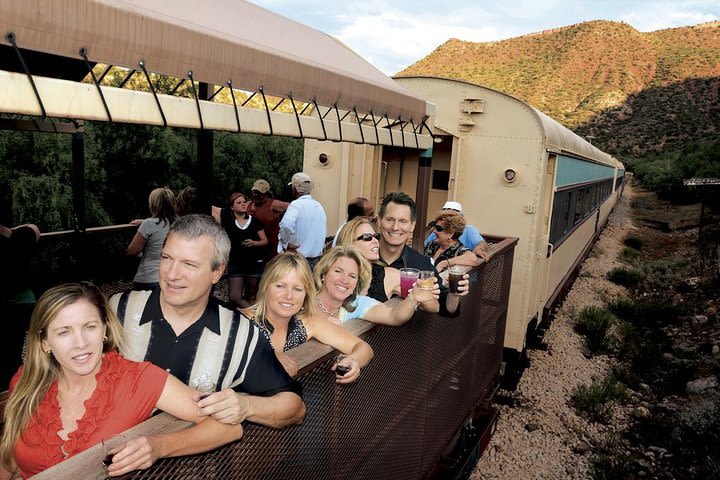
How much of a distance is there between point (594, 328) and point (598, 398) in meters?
2.59

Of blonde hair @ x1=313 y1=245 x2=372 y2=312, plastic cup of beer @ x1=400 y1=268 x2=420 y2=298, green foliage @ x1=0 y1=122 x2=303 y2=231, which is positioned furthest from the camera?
green foliage @ x1=0 y1=122 x2=303 y2=231

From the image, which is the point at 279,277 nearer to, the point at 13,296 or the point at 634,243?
the point at 13,296

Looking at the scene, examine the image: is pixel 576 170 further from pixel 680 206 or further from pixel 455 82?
pixel 680 206

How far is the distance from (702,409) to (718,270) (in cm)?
725

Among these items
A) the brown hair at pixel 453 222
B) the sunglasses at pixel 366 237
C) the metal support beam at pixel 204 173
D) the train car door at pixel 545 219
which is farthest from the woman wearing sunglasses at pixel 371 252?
the train car door at pixel 545 219

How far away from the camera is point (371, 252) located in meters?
3.15

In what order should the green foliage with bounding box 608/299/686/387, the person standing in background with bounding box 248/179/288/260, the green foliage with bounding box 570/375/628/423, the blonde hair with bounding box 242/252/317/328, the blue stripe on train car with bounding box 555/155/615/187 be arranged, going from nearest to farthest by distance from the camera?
1. the blonde hair with bounding box 242/252/317/328
2. the person standing in background with bounding box 248/179/288/260
3. the green foliage with bounding box 570/375/628/423
4. the blue stripe on train car with bounding box 555/155/615/187
5. the green foliage with bounding box 608/299/686/387

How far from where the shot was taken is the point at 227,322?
199 centimetres

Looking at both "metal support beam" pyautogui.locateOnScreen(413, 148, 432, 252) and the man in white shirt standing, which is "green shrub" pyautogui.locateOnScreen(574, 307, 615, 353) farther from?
"metal support beam" pyautogui.locateOnScreen(413, 148, 432, 252)

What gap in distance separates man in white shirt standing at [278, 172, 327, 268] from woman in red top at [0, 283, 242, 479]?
349 centimetres

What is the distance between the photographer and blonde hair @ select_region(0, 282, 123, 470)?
1.60 m

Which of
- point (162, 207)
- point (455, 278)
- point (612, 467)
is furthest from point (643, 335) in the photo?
point (162, 207)

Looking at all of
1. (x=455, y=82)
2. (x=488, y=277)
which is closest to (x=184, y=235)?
(x=488, y=277)

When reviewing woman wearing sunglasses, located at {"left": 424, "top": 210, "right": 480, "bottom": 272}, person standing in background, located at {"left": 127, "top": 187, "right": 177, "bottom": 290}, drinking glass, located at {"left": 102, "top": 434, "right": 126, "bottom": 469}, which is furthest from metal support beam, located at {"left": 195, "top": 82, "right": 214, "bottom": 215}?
woman wearing sunglasses, located at {"left": 424, "top": 210, "right": 480, "bottom": 272}
